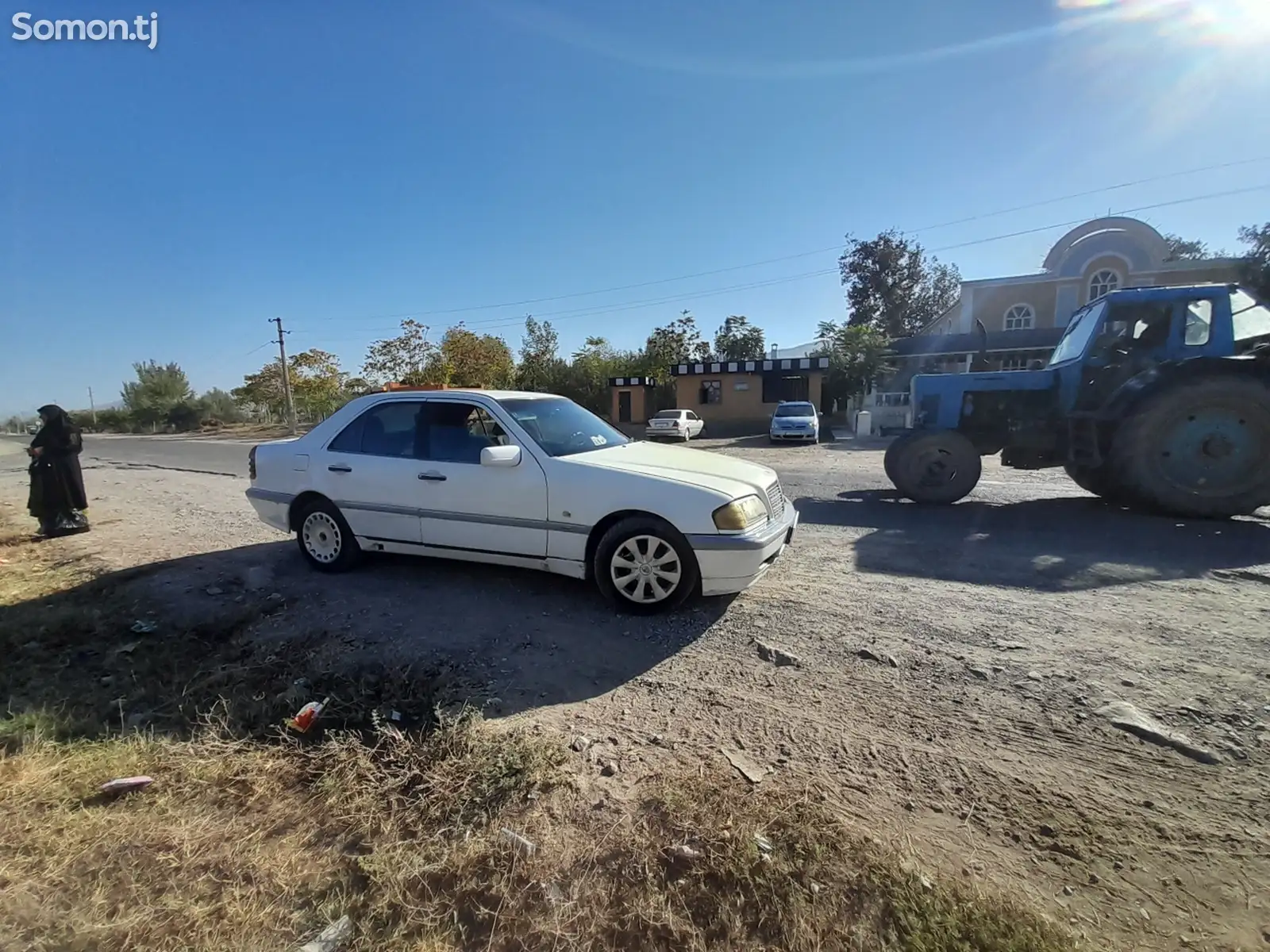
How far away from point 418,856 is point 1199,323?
9.20m

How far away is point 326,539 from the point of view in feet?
16.8

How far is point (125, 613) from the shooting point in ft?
Answer: 14.4

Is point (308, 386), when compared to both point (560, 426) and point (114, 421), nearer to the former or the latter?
point (114, 421)

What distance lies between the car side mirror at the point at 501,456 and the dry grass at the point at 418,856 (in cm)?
188

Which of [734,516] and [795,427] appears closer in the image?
[734,516]

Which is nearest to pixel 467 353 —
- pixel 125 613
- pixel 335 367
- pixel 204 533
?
pixel 335 367

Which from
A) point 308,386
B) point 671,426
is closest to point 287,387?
point 308,386

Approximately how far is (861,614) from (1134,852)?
2023mm

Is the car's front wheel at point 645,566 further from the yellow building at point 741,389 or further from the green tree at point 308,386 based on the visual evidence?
the green tree at point 308,386

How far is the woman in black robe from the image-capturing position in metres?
7.11

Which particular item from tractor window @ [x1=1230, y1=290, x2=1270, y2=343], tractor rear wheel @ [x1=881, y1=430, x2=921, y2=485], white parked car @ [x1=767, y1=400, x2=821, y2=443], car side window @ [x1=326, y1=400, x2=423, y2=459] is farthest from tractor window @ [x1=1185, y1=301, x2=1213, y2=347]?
white parked car @ [x1=767, y1=400, x2=821, y2=443]

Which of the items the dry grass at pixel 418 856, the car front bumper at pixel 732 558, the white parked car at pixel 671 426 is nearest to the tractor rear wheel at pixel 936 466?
the car front bumper at pixel 732 558

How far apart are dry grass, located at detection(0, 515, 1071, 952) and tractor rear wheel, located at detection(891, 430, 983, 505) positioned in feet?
21.1

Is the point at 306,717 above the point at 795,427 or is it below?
below
